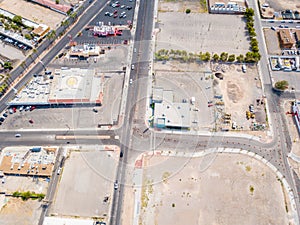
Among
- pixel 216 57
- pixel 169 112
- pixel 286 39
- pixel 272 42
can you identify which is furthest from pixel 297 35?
pixel 169 112

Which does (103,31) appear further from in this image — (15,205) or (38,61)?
(15,205)

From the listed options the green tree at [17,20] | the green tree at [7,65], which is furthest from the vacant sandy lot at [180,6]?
the green tree at [7,65]

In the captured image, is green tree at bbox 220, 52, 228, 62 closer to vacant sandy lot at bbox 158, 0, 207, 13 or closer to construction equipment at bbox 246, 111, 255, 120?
construction equipment at bbox 246, 111, 255, 120

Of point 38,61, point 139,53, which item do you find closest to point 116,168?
point 139,53

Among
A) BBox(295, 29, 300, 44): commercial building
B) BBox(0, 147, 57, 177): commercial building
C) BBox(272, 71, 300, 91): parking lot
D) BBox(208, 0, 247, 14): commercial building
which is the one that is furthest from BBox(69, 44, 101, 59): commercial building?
BBox(295, 29, 300, 44): commercial building

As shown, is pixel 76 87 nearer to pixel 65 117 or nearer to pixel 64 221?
pixel 65 117
